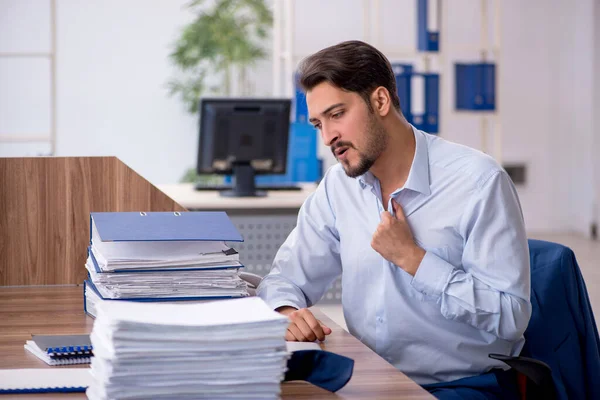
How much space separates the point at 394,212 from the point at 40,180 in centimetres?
89

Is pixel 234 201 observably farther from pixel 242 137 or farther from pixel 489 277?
pixel 489 277

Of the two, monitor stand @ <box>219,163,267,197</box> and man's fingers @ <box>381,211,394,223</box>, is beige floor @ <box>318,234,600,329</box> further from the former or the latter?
man's fingers @ <box>381,211,394,223</box>

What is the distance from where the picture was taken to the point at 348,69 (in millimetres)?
1756

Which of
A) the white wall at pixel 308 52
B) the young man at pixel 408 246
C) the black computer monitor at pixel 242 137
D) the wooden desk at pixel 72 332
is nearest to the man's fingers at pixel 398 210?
the young man at pixel 408 246

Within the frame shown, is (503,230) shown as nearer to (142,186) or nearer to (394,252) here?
(394,252)

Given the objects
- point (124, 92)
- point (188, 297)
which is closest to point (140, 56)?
point (124, 92)

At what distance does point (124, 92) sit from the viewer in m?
7.72

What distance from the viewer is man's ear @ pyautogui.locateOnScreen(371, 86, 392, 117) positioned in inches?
70.9

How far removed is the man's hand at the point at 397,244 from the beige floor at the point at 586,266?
2.73 m

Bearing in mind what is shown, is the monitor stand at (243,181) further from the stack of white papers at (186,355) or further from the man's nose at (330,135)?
the stack of white papers at (186,355)

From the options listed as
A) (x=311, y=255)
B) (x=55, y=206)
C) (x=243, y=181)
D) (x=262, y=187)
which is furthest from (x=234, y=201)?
(x=311, y=255)

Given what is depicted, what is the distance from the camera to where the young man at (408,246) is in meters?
1.67

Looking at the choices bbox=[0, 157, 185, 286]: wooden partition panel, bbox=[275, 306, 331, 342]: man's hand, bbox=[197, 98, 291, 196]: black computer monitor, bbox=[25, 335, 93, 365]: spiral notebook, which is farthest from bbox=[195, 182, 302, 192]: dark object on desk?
bbox=[25, 335, 93, 365]: spiral notebook

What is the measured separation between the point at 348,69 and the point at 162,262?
0.54m
